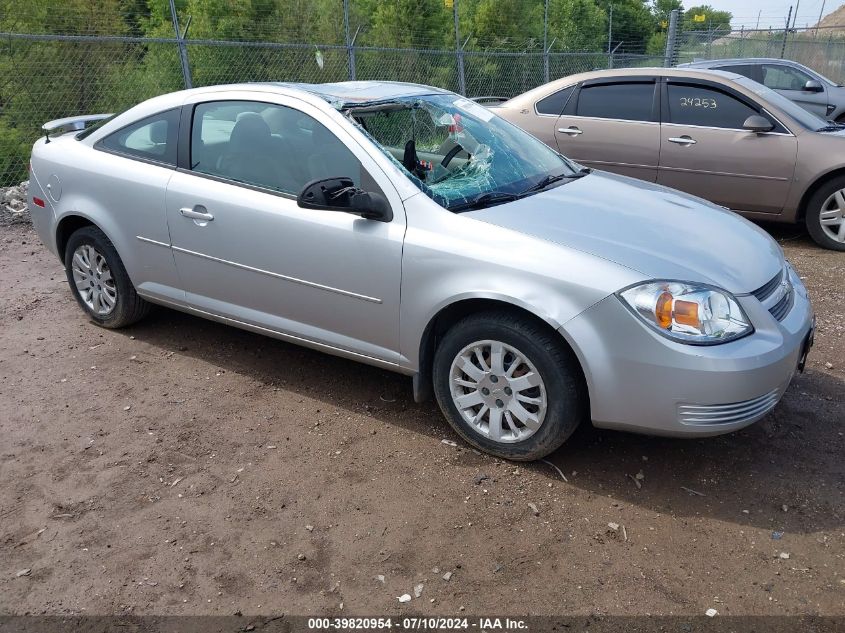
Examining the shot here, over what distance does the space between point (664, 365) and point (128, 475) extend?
245cm

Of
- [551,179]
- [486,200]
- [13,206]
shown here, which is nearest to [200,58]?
[13,206]

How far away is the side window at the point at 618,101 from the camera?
7.55m

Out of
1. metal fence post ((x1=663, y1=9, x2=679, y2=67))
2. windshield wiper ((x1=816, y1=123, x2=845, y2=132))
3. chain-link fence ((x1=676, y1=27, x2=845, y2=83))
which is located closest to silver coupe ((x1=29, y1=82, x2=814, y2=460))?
windshield wiper ((x1=816, y1=123, x2=845, y2=132))

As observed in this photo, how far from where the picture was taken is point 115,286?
4.96 m

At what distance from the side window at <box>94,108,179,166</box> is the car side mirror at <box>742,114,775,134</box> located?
199 inches

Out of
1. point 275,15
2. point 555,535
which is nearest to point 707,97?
point 555,535

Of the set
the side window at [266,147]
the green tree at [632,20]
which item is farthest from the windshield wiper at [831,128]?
the green tree at [632,20]

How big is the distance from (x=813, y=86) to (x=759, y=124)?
6.42 metres

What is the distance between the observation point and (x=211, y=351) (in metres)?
4.92

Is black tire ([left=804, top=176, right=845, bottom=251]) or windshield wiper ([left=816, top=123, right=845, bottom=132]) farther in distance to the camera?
windshield wiper ([left=816, top=123, right=845, bottom=132])

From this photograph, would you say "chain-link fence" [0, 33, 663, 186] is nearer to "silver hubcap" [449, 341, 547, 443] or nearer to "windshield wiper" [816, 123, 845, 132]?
"windshield wiper" [816, 123, 845, 132]

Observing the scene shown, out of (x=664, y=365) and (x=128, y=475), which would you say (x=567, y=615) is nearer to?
(x=664, y=365)

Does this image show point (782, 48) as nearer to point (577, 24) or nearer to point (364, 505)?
point (577, 24)

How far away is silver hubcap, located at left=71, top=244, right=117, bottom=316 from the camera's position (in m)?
4.98
